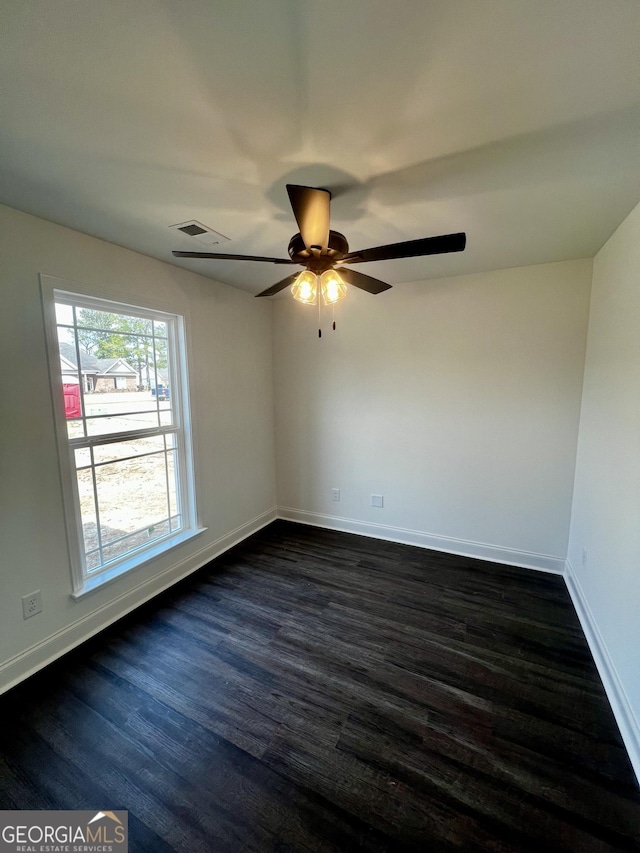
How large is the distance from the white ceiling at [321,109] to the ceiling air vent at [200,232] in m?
0.08

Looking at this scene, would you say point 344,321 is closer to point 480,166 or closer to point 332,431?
point 332,431

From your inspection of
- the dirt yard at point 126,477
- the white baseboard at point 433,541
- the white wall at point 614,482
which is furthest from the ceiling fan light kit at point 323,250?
the white baseboard at point 433,541

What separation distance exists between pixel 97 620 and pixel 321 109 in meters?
2.94

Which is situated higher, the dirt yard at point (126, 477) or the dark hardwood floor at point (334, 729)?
the dirt yard at point (126, 477)

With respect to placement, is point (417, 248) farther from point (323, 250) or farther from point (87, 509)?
point (87, 509)

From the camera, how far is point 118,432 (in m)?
2.31

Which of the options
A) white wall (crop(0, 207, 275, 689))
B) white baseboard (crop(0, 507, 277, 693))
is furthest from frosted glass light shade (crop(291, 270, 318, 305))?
white baseboard (crop(0, 507, 277, 693))

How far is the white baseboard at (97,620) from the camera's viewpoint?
5.83ft

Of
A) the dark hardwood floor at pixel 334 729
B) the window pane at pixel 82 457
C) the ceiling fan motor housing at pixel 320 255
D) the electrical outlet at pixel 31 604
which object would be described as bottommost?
the dark hardwood floor at pixel 334 729

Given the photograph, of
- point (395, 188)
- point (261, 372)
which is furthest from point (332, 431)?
point (395, 188)

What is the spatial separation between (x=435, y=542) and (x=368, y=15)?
10.8 ft

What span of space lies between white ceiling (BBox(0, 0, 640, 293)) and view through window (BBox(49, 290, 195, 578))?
2.07 ft

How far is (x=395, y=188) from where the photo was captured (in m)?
1.60

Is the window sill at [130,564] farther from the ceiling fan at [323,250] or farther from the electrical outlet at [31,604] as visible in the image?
the ceiling fan at [323,250]
